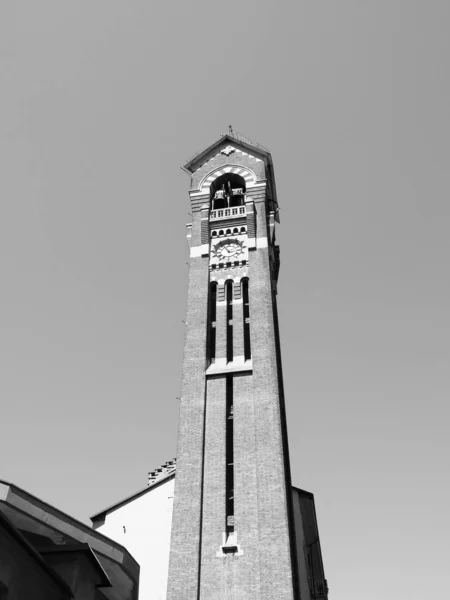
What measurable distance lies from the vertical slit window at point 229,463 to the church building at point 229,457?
40mm

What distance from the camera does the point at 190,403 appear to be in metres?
21.9

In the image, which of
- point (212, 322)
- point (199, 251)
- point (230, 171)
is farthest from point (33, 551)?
point (230, 171)

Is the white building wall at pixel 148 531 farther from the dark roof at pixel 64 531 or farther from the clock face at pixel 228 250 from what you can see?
the clock face at pixel 228 250

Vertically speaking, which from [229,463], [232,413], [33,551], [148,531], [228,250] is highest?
[228,250]

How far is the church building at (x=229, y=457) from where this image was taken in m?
17.9

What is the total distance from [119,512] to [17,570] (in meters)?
14.8

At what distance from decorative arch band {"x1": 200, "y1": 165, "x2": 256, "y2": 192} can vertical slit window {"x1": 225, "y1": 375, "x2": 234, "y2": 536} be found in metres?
12.2

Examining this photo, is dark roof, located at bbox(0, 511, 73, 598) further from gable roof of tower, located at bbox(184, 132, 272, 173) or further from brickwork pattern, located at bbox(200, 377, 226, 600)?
A: gable roof of tower, located at bbox(184, 132, 272, 173)

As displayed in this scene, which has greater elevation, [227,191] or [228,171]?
[228,171]

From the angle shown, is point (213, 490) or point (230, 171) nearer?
point (213, 490)

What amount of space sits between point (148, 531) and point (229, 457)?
455cm

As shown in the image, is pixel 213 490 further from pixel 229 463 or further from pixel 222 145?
pixel 222 145

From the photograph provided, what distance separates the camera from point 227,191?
30.8m

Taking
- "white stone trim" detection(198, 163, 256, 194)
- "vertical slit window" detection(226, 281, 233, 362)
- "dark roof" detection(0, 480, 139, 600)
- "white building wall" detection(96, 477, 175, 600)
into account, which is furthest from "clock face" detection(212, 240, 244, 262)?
"dark roof" detection(0, 480, 139, 600)
